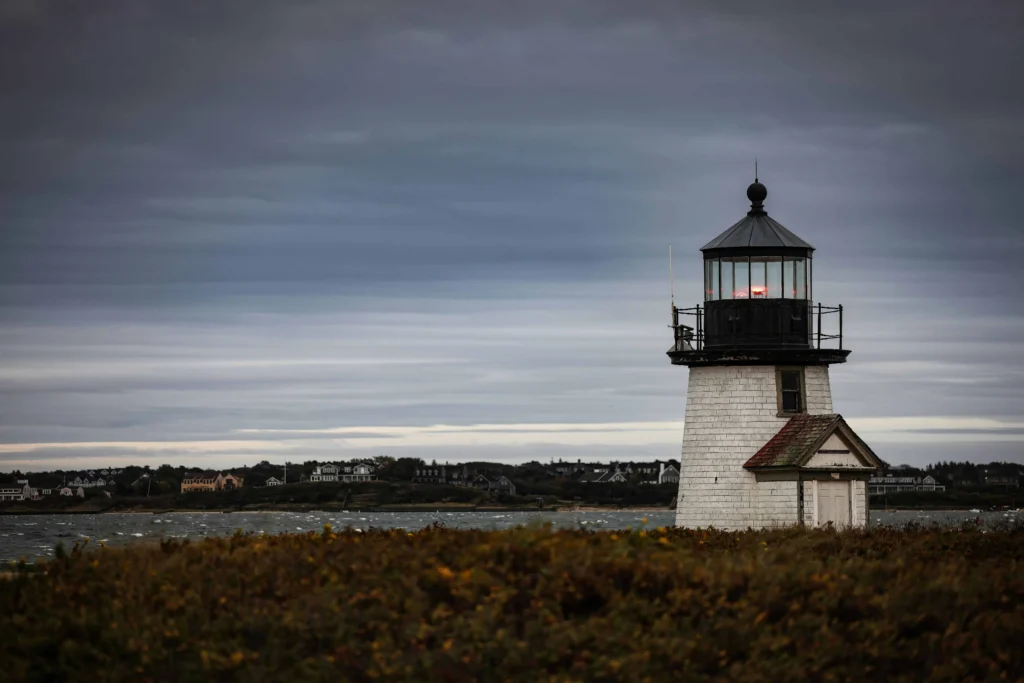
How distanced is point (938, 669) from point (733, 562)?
182 cm

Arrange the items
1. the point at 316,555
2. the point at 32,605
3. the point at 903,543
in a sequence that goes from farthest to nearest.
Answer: the point at 903,543, the point at 316,555, the point at 32,605

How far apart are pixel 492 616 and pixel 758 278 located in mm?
15801

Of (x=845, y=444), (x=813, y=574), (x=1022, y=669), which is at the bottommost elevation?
(x=1022, y=669)

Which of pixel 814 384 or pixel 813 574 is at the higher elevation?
pixel 814 384

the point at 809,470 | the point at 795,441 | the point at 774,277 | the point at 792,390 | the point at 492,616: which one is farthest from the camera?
the point at 774,277

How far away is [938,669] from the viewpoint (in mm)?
11656

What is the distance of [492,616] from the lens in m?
10.9

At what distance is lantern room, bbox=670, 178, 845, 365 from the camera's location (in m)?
25.3

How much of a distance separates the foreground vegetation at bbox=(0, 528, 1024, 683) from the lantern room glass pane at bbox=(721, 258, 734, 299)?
1331 cm

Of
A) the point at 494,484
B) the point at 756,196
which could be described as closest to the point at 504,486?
the point at 494,484

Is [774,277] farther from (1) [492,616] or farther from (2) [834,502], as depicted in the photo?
(1) [492,616]

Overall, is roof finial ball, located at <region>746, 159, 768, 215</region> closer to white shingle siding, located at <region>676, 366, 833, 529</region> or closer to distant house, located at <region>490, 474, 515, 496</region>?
white shingle siding, located at <region>676, 366, 833, 529</region>

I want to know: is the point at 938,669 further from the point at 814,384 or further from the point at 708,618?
the point at 814,384

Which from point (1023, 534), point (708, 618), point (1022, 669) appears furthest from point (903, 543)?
point (708, 618)
